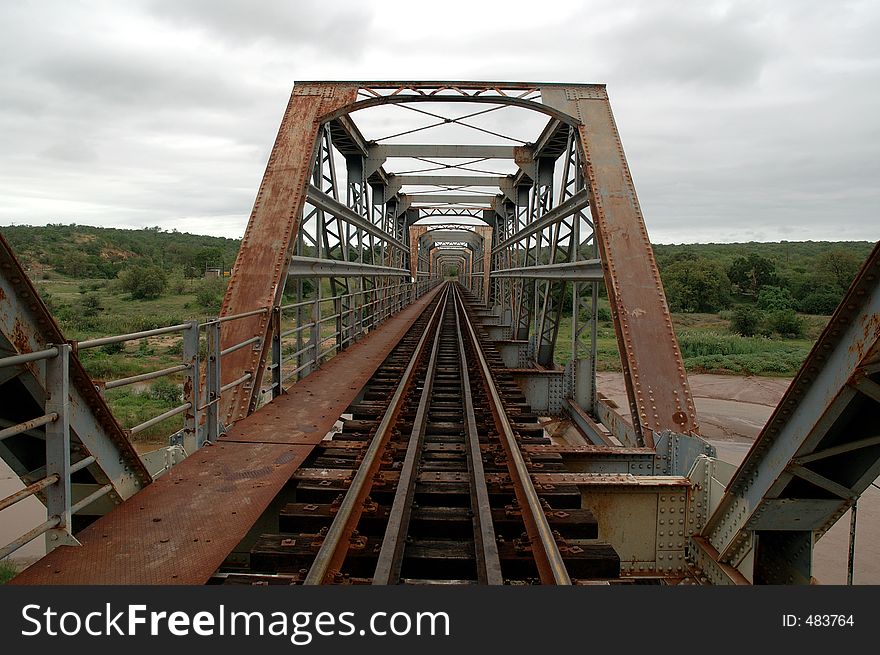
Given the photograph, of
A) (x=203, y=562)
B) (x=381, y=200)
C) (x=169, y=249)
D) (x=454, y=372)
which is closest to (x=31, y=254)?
(x=169, y=249)

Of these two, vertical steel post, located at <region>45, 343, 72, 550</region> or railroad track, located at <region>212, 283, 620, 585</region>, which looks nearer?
vertical steel post, located at <region>45, 343, 72, 550</region>

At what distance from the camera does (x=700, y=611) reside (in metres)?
2.28

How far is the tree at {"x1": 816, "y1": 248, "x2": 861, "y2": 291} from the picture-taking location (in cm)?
5038

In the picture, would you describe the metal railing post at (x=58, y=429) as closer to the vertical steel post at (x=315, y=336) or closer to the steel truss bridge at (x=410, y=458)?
the steel truss bridge at (x=410, y=458)

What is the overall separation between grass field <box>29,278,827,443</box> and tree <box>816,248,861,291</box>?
792cm

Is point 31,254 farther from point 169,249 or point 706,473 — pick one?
point 706,473

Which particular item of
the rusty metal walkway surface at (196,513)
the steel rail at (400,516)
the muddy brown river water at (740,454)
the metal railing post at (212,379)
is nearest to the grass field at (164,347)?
the muddy brown river water at (740,454)

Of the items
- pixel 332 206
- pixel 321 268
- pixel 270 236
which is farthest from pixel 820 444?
pixel 332 206

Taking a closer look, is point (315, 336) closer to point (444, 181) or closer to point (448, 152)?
point (448, 152)

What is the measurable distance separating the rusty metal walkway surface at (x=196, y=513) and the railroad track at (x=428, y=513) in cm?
18

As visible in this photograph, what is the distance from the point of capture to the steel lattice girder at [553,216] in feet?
19.9

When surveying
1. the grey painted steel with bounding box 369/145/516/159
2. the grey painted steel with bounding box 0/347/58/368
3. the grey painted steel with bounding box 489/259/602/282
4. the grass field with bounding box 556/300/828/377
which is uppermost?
the grey painted steel with bounding box 369/145/516/159

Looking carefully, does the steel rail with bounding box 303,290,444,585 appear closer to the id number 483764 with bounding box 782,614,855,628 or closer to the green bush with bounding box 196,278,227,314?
the id number 483764 with bounding box 782,614,855,628

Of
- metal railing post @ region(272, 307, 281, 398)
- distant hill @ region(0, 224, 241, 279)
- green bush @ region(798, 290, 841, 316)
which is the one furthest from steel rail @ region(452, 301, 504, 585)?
distant hill @ region(0, 224, 241, 279)
